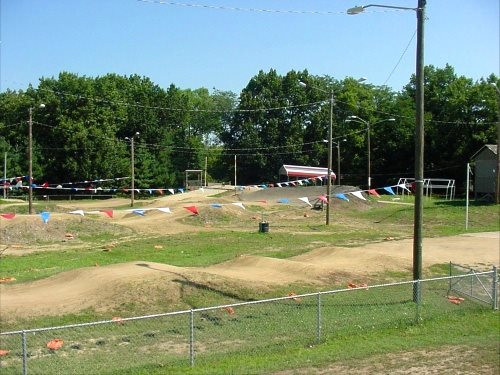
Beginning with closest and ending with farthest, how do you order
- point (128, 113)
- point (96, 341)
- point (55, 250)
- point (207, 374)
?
point (207, 374) < point (96, 341) < point (55, 250) < point (128, 113)

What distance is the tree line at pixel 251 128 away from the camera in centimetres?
7219

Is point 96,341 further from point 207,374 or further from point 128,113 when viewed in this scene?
point 128,113

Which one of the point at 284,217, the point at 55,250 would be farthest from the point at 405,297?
the point at 284,217

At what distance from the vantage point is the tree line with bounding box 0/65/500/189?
7219 centimetres

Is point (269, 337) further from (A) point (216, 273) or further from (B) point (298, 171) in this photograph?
(B) point (298, 171)

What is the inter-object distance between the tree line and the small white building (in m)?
14.8

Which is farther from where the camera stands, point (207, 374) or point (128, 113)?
point (128, 113)

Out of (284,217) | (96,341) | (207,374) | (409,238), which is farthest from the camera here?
(284,217)

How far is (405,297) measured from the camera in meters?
14.6

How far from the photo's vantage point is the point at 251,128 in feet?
282

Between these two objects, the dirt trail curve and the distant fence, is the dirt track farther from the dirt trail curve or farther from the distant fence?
the distant fence

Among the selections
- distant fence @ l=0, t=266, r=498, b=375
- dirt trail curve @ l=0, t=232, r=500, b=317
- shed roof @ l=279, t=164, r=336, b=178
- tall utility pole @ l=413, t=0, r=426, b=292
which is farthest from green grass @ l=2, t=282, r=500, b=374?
shed roof @ l=279, t=164, r=336, b=178

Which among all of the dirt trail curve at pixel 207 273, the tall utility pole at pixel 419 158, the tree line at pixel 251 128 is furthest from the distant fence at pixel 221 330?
the tree line at pixel 251 128

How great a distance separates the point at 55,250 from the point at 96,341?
16.9 m
